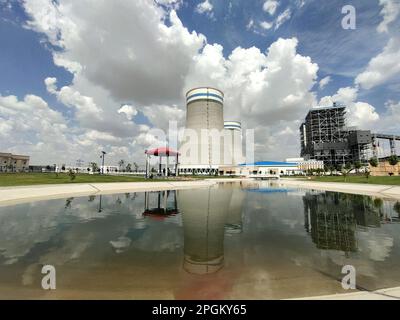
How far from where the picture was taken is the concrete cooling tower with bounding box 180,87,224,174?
134 m

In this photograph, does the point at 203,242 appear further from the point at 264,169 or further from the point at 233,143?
the point at 233,143

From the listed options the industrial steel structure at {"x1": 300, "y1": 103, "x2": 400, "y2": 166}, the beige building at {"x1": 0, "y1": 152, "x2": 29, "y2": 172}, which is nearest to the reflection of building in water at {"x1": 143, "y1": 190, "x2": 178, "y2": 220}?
the industrial steel structure at {"x1": 300, "y1": 103, "x2": 400, "y2": 166}

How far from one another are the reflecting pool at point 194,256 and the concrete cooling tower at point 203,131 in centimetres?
11986

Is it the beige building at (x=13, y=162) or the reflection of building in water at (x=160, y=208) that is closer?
the reflection of building in water at (x=160, y=208)

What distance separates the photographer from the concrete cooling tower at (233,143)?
15750cm

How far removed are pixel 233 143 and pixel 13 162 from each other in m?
161

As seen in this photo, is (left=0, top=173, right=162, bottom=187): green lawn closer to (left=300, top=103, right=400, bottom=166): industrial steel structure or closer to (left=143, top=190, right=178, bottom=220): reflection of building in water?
(left=143, top=190, right=178, bottom=220): reflection of building in water

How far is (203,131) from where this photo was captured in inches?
5271

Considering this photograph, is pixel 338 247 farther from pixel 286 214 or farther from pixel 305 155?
pixel 305 155

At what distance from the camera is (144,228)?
1466cm

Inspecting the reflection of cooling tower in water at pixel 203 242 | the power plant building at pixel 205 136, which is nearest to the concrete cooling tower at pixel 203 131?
the power plant building at pixel 205 136

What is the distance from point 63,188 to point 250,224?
3335 cm

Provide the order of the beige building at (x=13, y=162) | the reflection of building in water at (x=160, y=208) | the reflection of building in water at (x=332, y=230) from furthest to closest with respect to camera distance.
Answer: the beige building at (x=13, y=162), the reflection of building in water at (x=160, y=208), the reflection of building in water at (x=332, y=230)

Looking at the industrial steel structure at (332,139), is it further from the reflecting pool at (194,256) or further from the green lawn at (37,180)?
the reflecting pool at (194,256)
